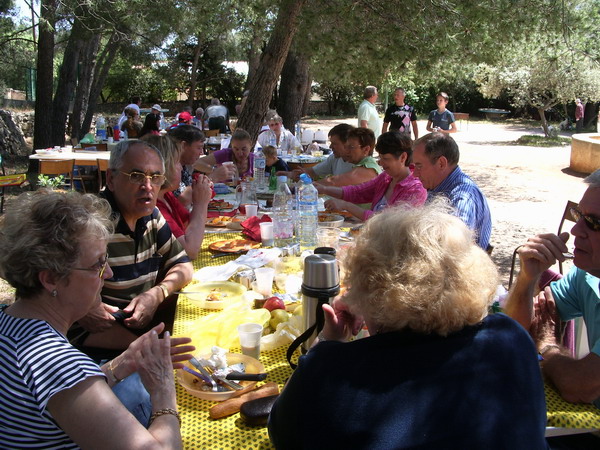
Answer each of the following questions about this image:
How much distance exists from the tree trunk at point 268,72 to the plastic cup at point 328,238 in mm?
4074

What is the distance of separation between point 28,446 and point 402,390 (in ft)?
3.22

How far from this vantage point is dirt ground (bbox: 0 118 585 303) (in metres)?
7.18

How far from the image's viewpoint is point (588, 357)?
1.76 metres

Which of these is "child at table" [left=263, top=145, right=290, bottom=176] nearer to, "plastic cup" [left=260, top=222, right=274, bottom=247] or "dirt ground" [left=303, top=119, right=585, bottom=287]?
"dirt ground" [left=303, top=119, right=585, bottom=287]

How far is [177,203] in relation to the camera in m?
3.53

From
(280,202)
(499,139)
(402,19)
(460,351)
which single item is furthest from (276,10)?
(499,139)

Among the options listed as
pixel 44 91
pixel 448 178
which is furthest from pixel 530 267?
pixel 44 91

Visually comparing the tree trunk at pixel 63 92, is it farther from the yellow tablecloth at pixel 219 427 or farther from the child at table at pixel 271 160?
the yellow tablecloth at pixel 219 427

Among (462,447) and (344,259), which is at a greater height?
(344,259)

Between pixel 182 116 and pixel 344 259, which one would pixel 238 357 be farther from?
pixel 182 116

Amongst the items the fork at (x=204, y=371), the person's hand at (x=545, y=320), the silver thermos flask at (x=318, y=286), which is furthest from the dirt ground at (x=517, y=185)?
the fork at (x=204, y=371)

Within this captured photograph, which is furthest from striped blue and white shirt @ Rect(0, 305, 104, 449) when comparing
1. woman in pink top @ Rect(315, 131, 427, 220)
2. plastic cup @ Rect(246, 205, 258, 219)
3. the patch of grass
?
the patch of grass

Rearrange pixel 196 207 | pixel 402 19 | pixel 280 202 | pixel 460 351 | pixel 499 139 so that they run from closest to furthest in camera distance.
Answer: pixel 460 351 < pixel 196 207 < pixel 280 202 < pixel 402 19 < pixel 499 139

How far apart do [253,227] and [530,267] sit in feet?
6.36
